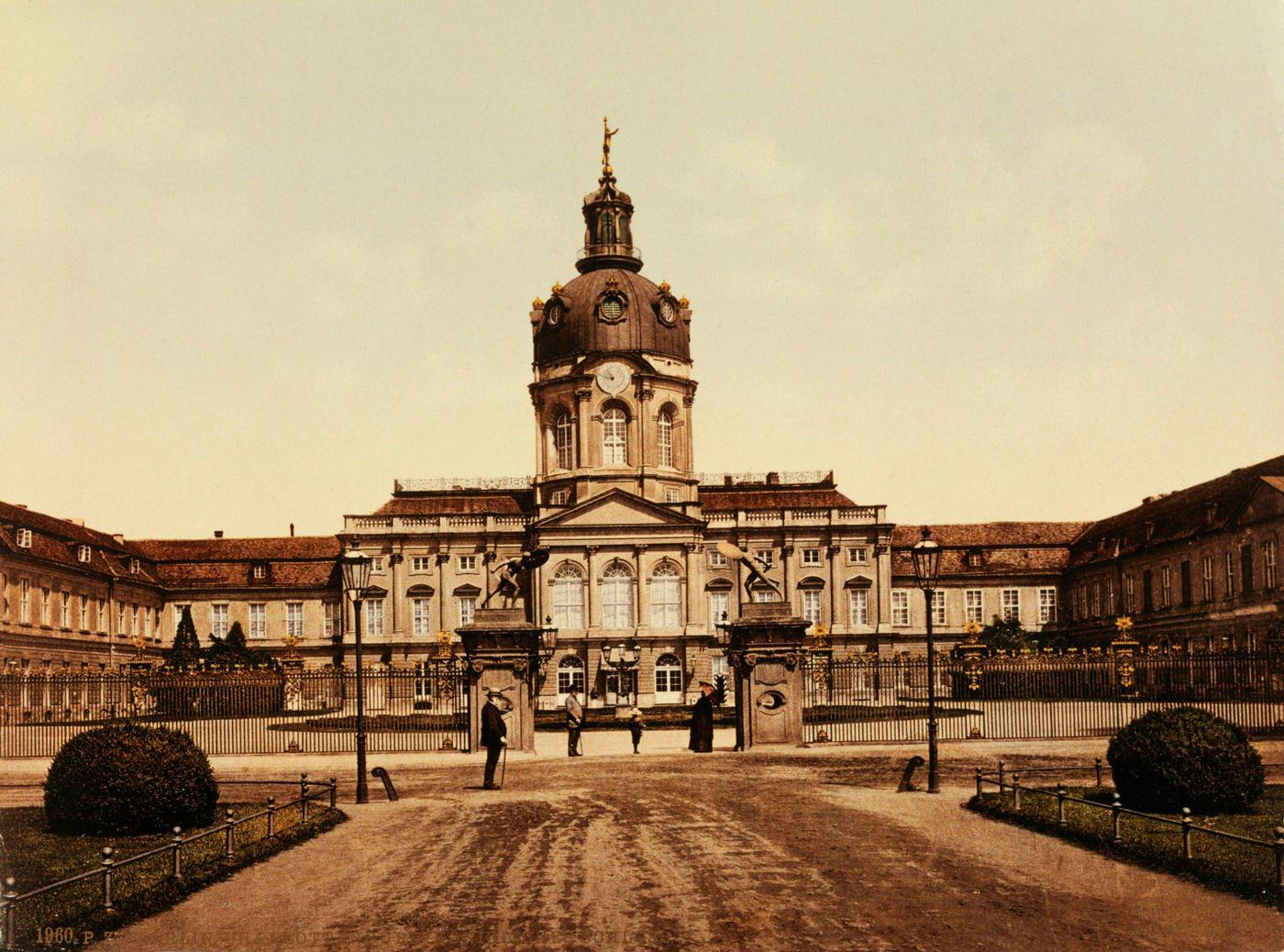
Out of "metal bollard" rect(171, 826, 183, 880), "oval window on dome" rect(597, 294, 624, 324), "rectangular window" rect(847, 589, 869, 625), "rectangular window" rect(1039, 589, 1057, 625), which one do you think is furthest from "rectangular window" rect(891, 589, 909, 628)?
"metal bollard" rect(171, 826, 183, 880)

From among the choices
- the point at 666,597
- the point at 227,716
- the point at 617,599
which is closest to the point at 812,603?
the point at 666,597

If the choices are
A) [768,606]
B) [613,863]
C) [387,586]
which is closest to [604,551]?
[387,586]

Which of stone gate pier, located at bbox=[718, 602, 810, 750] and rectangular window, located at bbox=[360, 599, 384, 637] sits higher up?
rectangular window, located at bbox=[360, 599, 384, 637]

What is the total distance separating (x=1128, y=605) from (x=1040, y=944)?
209 ft

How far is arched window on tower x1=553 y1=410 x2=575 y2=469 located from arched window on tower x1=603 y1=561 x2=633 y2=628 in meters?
7.26

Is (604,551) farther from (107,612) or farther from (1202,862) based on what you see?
(1202,862)

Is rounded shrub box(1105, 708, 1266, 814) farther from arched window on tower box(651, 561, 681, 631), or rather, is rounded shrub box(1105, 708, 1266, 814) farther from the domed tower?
the domed tower

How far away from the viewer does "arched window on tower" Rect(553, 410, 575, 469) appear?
77375 millimetres

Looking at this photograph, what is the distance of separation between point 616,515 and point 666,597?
4.97 m

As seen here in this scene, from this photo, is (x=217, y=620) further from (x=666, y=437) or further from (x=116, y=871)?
(x=116, y=871)

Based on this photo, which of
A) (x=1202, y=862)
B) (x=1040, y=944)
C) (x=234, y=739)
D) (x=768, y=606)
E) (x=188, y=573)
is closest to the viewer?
(x=1040, y=944)

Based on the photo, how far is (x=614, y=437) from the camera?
76.9 metres

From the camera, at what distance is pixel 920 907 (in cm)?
1314

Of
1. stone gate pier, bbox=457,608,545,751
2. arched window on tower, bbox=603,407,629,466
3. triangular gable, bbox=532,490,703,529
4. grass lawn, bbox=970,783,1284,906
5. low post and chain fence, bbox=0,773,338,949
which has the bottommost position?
grass lawn, bbox=970,783,1284,906
